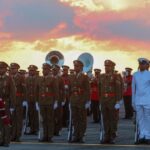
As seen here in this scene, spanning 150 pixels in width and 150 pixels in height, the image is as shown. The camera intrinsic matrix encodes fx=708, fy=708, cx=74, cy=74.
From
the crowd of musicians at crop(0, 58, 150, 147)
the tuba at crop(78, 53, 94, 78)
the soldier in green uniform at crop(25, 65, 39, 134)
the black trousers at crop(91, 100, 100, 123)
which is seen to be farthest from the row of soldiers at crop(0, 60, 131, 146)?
the tuba at crop(78, 53, 94, 78)

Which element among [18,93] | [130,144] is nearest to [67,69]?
[18,93]

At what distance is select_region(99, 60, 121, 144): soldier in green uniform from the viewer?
55.1 ft

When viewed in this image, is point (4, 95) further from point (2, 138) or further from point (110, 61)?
point (110, 61)

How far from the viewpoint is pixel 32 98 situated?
66.9 ft

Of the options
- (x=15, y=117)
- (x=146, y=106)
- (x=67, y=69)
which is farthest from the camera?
(x=67, y=69)

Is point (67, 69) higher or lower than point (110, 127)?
higher

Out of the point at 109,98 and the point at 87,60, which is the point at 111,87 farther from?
the point at 87,60

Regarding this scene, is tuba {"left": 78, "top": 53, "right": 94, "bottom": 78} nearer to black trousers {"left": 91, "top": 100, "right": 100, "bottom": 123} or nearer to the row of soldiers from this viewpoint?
black trousers {"left": 91, "top": 100, "right": 100, "bottom": 123}

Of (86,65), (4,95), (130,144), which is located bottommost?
(130,144)

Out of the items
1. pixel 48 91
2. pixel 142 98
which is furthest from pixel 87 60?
pixel 142 98

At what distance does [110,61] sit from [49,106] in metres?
1.97

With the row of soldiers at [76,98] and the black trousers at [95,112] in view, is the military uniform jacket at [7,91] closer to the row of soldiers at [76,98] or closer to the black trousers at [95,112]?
the row of soldiers at [76,98]

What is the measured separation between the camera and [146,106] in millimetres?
16500

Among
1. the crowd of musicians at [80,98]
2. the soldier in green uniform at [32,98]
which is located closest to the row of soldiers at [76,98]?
the crowd of musicians at [80,98]
